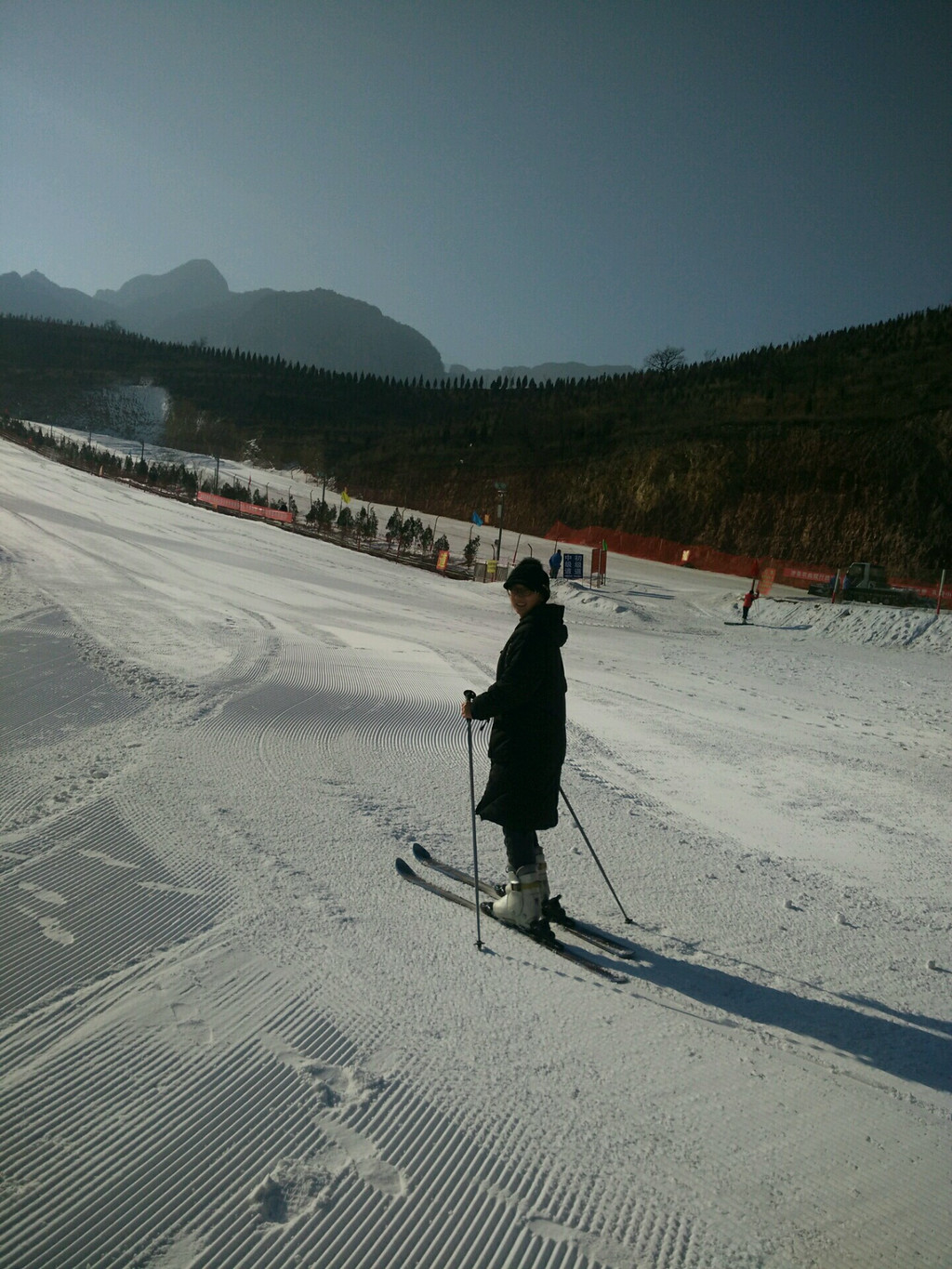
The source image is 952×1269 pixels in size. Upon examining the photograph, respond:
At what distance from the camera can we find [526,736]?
11.8 ft

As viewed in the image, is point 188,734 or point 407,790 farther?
point 188,734

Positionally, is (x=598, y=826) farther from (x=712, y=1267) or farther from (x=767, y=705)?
(x=767, y=705)

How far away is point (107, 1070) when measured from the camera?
2584 mm

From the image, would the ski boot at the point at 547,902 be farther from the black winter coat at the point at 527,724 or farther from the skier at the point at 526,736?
the black winter coat at the point at 527,724

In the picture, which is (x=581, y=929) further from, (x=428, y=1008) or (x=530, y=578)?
(x=530, y=578)

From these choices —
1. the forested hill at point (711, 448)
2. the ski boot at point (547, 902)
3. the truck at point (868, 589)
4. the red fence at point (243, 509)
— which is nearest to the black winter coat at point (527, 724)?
the ski boot at point (547, 902)

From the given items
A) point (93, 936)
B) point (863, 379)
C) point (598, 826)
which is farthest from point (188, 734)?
point (863, 379)

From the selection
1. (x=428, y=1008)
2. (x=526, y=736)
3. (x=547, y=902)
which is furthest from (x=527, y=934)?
(x=526, y=736)

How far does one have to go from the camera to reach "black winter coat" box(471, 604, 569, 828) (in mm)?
3520

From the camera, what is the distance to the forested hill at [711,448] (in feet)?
148

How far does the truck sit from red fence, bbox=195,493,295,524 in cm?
2485

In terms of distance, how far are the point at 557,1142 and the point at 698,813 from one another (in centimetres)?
362

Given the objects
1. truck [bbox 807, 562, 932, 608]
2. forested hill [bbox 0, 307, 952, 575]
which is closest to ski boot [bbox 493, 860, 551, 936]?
truck [bbox 807, 562, 932, 608]

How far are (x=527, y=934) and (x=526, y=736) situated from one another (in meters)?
1.02
